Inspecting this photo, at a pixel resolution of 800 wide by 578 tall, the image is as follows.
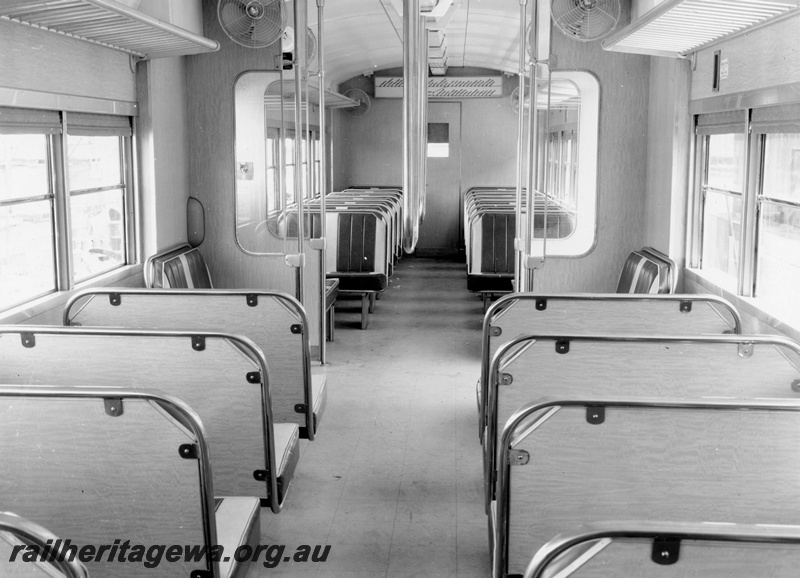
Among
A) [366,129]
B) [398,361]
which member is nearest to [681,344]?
[398,361]

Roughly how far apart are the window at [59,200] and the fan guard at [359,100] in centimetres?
935

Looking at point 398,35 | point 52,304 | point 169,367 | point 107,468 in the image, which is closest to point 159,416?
point 107,468

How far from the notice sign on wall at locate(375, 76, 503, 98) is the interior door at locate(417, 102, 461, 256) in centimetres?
41

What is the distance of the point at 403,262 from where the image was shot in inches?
552

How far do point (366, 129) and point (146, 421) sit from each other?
44.3ft

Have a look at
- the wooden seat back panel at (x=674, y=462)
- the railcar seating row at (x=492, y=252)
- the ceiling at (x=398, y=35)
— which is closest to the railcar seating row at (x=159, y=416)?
the wooden seat back panel at (x=674, y=462)

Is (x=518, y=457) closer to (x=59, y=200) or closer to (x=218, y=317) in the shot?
(x=218, y=317)

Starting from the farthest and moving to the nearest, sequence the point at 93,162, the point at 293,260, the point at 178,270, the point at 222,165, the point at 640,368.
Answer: the point at 222,165
the point at 293,260
the point at 178,270
the point at 93,162
the point at 640,368

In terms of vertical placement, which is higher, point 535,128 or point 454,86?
point 454,86

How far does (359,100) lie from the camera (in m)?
15.4

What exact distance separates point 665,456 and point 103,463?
161 centimetres

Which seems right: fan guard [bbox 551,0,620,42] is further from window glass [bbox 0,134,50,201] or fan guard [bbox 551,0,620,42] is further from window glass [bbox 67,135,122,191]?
window glass [bbox 0,134,50,201]

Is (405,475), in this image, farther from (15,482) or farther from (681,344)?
(15,482)

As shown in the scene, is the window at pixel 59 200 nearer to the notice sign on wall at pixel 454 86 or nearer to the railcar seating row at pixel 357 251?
the railcar seating row at pixel 357 251
